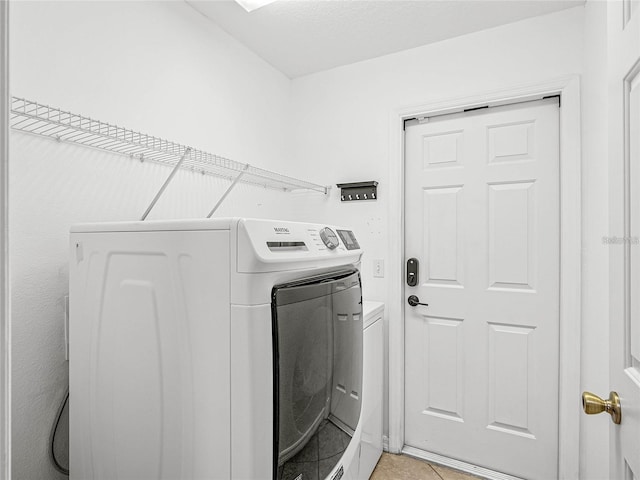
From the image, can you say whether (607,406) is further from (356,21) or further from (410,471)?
(356,21)

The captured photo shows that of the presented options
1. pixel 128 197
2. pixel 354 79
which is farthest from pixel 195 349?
pixel 354 79

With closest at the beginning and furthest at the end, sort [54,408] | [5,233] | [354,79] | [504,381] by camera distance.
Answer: [5,233]
[54,408]
[504,381]
[354,79]

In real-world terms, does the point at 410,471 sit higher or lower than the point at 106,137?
lower

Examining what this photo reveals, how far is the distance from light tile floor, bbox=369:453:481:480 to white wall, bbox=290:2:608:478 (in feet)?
2.11

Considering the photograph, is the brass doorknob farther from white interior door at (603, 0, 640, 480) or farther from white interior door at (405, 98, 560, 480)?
white interior door at (405, 98, 560, 480)

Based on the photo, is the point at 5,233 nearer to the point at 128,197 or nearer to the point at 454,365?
the point at 128,197

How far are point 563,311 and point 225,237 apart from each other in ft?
5.96

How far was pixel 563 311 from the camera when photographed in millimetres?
1854

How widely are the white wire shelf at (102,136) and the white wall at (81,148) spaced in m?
0.04

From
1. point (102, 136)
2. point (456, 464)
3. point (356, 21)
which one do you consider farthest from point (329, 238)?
point (456, 464)

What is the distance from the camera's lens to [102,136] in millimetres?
1264

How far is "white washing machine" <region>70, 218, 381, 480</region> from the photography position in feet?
2.85

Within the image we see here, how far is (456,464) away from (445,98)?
2.15 m

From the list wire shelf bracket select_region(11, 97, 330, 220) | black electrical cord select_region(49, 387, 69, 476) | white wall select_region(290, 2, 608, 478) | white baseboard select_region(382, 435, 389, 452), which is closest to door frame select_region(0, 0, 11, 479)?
wire shelf bracket select_region(11, 97, 330, 220)
